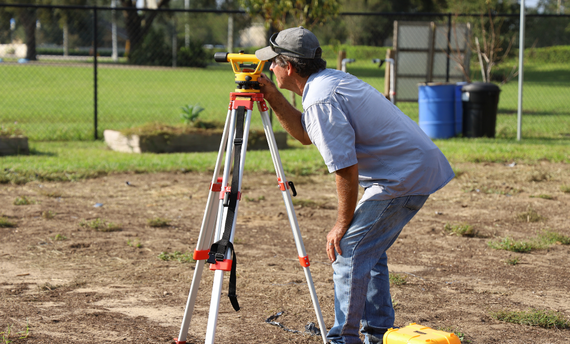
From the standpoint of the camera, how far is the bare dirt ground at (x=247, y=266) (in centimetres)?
377

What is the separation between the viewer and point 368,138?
9.65 ft

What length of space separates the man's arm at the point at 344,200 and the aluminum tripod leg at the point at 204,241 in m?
0.74

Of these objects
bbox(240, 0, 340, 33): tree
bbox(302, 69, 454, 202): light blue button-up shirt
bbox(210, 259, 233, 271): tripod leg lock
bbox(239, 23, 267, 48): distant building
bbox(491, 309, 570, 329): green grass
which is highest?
bbox(239, 23, 267, 48): distant building

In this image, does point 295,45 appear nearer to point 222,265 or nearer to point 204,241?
point 222,265

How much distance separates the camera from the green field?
13873 millimetres

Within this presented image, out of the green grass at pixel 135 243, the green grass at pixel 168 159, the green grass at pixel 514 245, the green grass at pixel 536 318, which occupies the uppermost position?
the green grass at pixel 168 159

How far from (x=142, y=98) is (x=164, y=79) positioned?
29.7 feet

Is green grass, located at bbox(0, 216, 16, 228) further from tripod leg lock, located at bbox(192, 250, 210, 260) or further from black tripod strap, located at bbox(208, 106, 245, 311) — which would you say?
black tripod strap, located at bbox(208, 106, 245, 311)

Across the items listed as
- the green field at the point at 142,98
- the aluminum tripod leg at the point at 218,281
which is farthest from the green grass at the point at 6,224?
the green field at the point at 142,98

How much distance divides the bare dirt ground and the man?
2.67 feet

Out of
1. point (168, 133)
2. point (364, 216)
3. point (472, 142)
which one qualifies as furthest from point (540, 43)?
point (364, 216)

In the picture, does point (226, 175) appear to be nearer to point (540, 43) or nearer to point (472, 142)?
point (472, 142)

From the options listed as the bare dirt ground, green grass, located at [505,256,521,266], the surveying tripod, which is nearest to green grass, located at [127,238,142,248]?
the bare dirt ground

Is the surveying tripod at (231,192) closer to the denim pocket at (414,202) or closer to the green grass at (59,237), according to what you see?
the denim pocket at (414,202)
